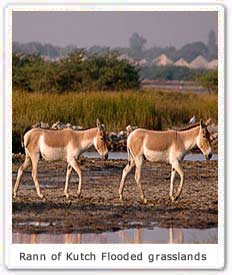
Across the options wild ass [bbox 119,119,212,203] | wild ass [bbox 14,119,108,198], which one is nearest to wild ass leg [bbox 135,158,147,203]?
wild ass [bbox 119,119,212,203]

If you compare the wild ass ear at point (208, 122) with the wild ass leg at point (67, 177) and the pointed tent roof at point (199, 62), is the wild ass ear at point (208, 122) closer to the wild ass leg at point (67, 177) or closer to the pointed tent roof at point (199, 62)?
the pointed tent roof at point (199, 62)

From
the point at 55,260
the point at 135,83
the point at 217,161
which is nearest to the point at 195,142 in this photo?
the point at 217,161

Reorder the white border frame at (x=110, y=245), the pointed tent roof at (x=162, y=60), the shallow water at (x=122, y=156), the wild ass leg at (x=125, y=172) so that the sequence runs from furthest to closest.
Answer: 1. the shallow water at (x=122, y=156)
2. the pointed tent roof at (x=162, y=60)
3. the wild ass leg at (x=125, y=172)
4. the white border frame at (x=110, y=245)

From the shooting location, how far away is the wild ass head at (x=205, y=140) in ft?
26.0

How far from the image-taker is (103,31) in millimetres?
7863

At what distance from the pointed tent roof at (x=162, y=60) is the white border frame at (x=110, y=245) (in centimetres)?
59

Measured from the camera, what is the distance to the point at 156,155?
7.92 metres

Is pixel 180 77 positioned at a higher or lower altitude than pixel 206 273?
higher

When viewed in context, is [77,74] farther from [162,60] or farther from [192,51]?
[192,51]

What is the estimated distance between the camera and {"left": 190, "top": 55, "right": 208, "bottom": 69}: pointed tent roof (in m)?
7.99

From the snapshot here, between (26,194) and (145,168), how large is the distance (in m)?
0.95

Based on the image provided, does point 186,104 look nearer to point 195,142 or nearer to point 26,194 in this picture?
point 195,142

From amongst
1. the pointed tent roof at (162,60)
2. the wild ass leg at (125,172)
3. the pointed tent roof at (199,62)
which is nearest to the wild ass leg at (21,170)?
the wild ass leg at (125,172)

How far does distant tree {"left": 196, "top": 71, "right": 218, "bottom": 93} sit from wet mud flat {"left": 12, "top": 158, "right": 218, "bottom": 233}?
1.83ft
